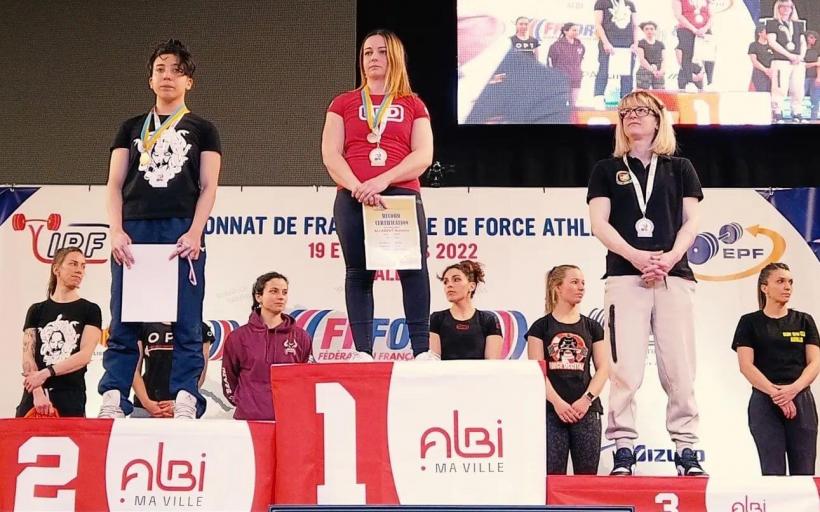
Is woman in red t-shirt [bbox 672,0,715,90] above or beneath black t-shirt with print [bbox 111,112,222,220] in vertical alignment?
above

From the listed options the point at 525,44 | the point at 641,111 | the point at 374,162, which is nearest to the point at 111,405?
the point at 374,162

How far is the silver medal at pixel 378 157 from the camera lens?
3268 millimetres

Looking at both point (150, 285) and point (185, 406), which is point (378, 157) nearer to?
point (150, 285)

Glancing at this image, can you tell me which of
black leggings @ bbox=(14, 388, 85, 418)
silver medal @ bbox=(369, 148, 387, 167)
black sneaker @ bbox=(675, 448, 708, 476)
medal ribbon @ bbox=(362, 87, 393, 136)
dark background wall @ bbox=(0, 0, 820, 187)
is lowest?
black sneaker @ bbox=(675, 448, 708, 476)

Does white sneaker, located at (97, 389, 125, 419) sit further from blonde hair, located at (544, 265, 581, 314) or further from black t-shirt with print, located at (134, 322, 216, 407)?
blonde hair, located at (544, 265, 581, 314)

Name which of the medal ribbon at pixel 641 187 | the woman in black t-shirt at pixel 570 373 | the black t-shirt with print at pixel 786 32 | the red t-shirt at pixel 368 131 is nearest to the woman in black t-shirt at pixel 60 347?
the red t-shirt at pixel 368 131

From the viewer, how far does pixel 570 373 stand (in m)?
4.07

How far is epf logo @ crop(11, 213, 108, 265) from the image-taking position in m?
5.07

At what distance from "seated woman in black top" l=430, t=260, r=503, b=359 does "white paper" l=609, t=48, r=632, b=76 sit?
163 cm

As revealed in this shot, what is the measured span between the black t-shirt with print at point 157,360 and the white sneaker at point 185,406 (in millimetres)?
1713

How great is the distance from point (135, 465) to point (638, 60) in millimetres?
3822

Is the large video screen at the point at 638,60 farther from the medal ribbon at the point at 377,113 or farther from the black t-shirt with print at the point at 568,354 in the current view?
the medal ribbon at the point at 377,113

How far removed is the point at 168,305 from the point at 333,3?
10.3 ft

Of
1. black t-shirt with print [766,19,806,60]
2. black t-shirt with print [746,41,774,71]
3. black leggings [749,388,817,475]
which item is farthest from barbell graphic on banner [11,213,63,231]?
black t-shirt with print [766,19,806,60]
